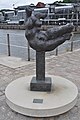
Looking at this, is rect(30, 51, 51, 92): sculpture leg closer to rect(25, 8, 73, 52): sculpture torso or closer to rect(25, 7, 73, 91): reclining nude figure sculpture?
rect(25, 7, 73, 91): reclining nude figure sculpture

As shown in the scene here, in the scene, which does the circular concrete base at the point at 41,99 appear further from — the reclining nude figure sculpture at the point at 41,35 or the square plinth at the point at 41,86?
the reclining nude figure sculpture at the point at 41,35

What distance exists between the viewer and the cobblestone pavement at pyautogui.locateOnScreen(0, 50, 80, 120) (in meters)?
2.93

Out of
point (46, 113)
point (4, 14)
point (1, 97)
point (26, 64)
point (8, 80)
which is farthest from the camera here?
point (4, 14)

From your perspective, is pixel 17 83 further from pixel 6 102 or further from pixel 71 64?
pixel 71 64

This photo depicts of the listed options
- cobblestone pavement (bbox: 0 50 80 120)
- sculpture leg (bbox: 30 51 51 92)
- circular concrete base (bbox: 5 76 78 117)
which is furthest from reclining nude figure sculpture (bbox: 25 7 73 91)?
cobblestone pavement (bbox: 0 50 80 120)

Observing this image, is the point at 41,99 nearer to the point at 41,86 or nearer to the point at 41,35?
the point at 41,86

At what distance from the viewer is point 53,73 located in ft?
16.5

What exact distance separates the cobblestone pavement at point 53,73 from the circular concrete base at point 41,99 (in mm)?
94

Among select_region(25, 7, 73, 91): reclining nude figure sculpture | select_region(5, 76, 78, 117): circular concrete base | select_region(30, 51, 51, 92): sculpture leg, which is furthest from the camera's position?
select_region(30, 51, 51, 92): sculpture leg

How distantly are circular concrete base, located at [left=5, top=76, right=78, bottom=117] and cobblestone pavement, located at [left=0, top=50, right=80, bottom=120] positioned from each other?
9 cm

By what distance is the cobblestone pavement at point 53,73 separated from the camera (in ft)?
9.61

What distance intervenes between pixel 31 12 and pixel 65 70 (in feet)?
8.22

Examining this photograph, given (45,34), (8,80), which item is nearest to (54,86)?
(45,34)

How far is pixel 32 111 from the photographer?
2832mm
